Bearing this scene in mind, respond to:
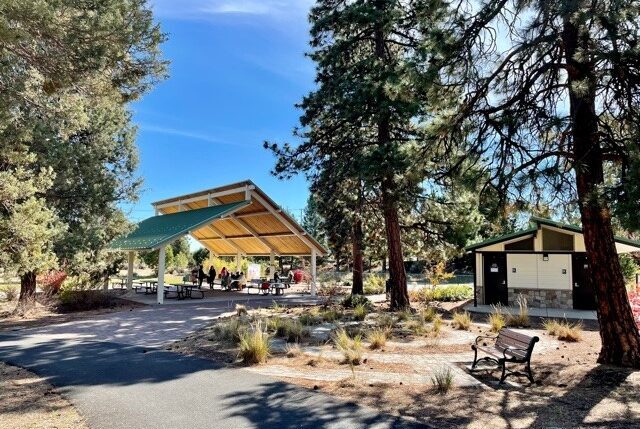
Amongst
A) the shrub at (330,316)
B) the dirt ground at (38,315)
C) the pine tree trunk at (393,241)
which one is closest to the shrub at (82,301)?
the dirt ground at (38,315)

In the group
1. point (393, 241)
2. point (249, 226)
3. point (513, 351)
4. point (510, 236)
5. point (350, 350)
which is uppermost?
point (249, 226)

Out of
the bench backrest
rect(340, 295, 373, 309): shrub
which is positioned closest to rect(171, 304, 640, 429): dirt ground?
the bench backrest

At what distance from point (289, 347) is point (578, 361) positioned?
17.8ft

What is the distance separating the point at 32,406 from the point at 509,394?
6.34 meters

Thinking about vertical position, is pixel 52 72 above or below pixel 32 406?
above

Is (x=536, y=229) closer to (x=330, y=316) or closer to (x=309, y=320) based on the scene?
(x=330, y=316)

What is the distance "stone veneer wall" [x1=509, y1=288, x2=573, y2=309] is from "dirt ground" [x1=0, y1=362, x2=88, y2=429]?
16.4m


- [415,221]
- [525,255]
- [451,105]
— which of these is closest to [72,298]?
[415,221]

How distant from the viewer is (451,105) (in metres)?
8.90

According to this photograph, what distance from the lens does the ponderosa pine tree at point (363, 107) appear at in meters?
12.5

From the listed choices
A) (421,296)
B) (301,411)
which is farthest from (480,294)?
(301,411)

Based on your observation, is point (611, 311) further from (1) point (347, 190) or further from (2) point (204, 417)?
(1) point (347, 190)

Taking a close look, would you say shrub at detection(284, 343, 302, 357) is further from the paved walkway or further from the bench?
the bench

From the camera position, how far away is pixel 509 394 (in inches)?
244
